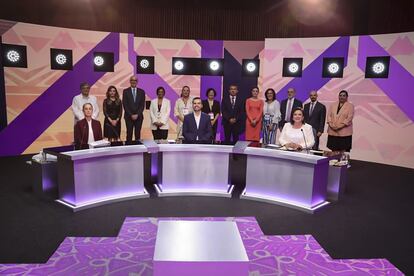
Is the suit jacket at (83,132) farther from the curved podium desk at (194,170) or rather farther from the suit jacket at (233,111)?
the suit jacket at (233,111)

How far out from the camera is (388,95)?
7.00 metres

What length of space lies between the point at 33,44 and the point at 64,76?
819 millimetres

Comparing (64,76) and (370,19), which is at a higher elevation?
(370,19)

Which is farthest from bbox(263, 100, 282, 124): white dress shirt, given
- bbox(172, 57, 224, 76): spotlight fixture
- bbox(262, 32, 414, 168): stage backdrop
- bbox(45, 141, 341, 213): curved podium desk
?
bbox(45, 141, 341, 213): curved podium desk

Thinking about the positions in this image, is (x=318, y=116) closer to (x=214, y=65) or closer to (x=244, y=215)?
(x=214, y=65)

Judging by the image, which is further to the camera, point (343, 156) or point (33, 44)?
point (33, 44)

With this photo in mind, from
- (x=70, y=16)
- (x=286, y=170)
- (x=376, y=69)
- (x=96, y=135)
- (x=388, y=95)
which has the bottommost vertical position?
(x=286, y=170)

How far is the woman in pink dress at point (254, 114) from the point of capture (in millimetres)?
6762

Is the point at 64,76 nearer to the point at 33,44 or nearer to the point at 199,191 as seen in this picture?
the point at 33,44

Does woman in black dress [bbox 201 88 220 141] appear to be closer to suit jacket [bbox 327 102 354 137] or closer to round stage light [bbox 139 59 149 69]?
round stage light [bbox 139 59 149 69]

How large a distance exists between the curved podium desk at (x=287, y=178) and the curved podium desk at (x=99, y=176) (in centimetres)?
148

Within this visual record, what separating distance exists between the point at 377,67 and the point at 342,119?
144cm

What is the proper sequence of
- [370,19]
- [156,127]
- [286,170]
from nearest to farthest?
[286,170] → [156,127] → [370,19]

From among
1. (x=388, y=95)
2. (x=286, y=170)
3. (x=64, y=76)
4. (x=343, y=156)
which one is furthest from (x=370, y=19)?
(x=64, y=76)
